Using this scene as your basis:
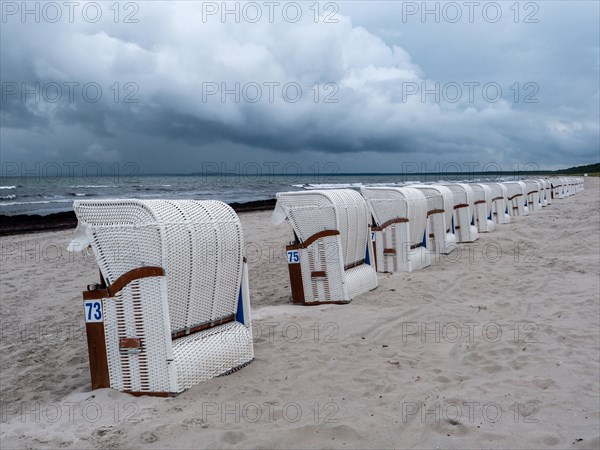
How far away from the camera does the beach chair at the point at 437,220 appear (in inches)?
470

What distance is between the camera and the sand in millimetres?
3816

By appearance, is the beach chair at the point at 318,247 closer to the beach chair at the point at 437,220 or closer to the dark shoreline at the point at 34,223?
the beach chair at the point at 437,220

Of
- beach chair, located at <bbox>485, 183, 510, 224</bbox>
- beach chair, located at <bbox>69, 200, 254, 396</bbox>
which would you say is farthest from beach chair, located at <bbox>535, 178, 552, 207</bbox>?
beach chair, located at <bbox>69, 200, 254, 396</bbox>

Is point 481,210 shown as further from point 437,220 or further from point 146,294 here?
point 146,294

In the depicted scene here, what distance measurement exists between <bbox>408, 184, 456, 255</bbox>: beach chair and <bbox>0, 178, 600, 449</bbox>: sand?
2.40 m

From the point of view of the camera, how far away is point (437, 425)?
391 cm

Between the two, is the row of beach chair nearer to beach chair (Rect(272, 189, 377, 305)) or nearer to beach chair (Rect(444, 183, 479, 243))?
beach chair (Rect(272, 189, 377, 305))

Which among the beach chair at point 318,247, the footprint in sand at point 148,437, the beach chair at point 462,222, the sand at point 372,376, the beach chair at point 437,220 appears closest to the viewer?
the footprint in sand at point 148,437

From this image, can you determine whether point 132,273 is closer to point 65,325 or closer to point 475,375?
point 475,375

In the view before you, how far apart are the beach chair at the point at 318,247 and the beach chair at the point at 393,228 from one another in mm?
2008

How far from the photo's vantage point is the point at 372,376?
16.1ft

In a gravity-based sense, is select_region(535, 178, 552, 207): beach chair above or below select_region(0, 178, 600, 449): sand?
above

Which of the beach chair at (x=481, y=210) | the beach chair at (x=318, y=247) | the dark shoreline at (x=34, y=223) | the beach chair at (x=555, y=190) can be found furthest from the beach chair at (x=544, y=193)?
the beach chair at (x=318, y=247)

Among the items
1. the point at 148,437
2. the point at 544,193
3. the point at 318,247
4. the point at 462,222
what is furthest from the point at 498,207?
the point at 148,437
